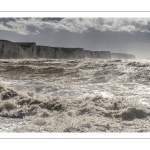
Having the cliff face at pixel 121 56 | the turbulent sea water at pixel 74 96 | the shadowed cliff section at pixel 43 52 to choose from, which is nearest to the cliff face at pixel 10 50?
the shadowed cliff section at pixel 43 52

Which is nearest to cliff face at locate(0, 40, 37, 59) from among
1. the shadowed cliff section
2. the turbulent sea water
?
the shadowed cliff section

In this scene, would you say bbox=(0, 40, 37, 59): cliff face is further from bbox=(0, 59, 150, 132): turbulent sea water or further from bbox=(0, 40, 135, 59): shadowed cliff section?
bbox=(0, 59, 150, 132): turbulent sea water

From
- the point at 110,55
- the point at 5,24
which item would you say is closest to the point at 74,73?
the point at 110,55

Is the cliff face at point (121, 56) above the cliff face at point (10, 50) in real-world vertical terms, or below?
below

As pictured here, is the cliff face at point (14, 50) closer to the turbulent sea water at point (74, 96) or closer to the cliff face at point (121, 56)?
the turbulent sea water at point (74, 96)
